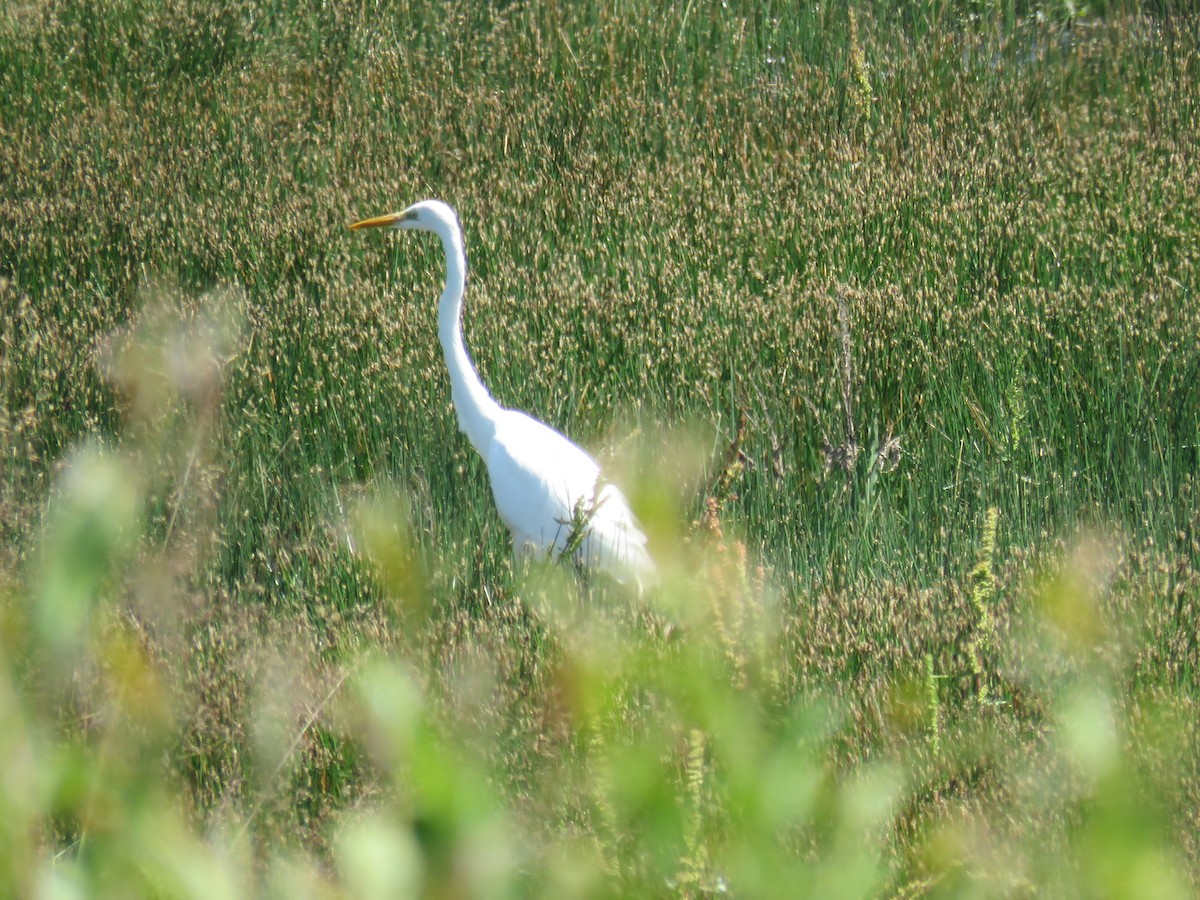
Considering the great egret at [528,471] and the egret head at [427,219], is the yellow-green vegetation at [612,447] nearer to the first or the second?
the great egret at [528,471]

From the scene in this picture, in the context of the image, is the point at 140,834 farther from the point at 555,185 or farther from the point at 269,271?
the point at 555,185

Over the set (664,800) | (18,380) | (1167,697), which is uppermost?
(664,800)

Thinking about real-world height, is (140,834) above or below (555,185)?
above

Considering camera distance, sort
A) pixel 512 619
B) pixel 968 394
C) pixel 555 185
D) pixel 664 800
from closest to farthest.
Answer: pixel 664 800, pixel 512 619, pixel 968 394, pixel 555 185

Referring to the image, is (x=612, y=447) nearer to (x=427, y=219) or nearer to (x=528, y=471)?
(x=528, y=471)

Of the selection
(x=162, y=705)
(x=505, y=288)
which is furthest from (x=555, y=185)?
(x=162, y=705)

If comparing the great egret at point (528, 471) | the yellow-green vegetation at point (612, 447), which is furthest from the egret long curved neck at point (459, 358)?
the yellow-green vegetation at point (612, 447)

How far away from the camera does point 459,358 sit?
3.94 metres

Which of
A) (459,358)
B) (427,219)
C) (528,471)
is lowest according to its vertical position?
(528,471)

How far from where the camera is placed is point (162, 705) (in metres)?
0.91

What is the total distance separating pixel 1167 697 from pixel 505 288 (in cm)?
309

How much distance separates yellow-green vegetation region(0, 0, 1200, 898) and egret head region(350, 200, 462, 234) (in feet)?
1.51

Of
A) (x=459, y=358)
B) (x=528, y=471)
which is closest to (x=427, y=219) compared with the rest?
(x=459, y=358)

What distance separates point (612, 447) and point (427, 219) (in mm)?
848
